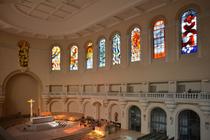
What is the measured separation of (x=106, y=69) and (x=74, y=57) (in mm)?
6380

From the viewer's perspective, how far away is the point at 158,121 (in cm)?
1723

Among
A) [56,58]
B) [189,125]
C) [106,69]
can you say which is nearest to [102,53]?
[106,69]

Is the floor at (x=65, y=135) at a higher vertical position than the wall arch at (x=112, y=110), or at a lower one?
lower

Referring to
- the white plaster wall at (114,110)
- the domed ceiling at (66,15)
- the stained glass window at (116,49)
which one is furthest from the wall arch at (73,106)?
the domed ceiling at (66,15)

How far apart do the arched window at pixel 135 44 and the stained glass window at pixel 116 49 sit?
6.21 ft

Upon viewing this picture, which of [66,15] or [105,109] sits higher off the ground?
[66,15]

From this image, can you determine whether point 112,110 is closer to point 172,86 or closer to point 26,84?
point 172,86

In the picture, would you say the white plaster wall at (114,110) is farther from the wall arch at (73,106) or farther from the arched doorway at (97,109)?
the wall arch at (73,106)

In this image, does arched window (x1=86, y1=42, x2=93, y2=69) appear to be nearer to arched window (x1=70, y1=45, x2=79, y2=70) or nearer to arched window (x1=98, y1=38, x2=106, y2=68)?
arched window (x1=98, y1=38, x2=106, y2=68)

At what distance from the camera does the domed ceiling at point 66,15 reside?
1925 centimetres

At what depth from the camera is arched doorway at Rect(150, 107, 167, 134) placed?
16891 mm

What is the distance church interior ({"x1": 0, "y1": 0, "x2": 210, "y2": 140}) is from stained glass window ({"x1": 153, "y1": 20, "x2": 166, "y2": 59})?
10cm

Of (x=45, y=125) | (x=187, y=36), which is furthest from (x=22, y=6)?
(x=187, y=36)

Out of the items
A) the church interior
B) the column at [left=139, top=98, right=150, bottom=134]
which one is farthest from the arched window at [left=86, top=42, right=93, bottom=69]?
the column at [left=139, top=98, right=150, bottom=134]
